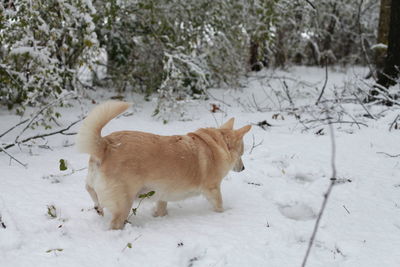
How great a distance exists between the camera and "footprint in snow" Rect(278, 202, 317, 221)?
3.20 meters

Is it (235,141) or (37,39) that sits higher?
(37,39)

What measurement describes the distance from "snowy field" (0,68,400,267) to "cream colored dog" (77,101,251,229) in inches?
8.9

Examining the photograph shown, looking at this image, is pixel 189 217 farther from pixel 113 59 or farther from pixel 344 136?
pixel 113 59

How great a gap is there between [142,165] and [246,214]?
1.05 meters

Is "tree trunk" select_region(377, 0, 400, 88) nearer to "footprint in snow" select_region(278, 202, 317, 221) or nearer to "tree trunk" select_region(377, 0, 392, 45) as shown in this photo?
"tree trunk" select_region(377, 0, 392, 45)

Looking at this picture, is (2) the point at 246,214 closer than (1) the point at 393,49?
Yes

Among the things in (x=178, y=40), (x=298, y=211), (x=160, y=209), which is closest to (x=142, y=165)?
(x=160, y=209)

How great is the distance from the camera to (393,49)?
5.93 metres

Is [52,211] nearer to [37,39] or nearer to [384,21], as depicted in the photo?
[37,39]

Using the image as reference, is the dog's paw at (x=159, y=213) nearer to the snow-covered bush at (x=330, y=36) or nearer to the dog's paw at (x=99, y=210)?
the dog's paw at (x=99, y=210)

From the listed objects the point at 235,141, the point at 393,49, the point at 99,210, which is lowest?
the point at 99,210

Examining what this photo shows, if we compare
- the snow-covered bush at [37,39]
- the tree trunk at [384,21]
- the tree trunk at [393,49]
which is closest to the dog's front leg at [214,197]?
the snow-covered bush at [37,39]

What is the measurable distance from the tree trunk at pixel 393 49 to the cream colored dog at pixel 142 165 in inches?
155

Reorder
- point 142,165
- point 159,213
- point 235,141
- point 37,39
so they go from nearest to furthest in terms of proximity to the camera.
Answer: point 142,165 → point 159,213 → point 235,141 → point 37,39
